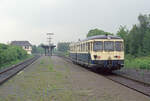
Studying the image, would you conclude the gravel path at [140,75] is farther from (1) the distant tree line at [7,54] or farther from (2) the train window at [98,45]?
(1) the distant tree line at [7,54]

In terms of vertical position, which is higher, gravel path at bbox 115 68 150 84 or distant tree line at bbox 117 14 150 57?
distant tree line at bbox 117 14 150 57

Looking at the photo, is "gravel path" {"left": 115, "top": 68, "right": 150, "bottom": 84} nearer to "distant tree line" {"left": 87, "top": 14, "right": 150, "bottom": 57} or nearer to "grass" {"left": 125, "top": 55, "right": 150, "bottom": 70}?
"grass" {"left": 125, "top": 55, "right": 150, "bottom": 70}

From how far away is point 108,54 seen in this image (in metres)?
15.9

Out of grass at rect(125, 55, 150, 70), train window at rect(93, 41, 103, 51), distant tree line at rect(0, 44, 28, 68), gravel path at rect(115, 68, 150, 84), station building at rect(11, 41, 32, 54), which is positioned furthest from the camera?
station building at rect(11, 41, 32, 54)

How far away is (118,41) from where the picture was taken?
16.3 meters

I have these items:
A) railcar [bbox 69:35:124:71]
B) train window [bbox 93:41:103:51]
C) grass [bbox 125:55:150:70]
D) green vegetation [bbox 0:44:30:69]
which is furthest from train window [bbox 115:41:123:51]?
green vegetation [bbox 0:44:30:69]

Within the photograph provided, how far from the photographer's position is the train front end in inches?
622

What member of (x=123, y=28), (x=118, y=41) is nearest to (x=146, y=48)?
(x=123, y=28)

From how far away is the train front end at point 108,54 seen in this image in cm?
1579

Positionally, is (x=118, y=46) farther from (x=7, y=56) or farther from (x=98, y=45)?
(x=7, y=56)

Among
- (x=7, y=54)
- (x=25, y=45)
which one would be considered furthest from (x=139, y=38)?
(x=25, y=45)

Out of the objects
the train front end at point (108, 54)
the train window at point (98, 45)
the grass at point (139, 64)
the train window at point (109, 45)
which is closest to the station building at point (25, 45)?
the grass at point (139, 64)

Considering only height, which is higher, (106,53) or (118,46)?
(118,46)

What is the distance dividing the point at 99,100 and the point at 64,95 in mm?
1540
